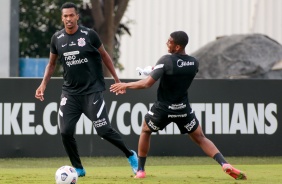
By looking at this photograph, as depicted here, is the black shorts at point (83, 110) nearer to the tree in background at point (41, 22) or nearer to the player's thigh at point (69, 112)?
the player's thigh at point (69, 112)

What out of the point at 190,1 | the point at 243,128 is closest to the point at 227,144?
the point at 243,128

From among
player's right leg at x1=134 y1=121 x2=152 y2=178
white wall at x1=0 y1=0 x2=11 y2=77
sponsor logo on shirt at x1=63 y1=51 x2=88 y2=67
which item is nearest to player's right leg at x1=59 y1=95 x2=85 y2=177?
sponsor logo on shirt at x1=63 y1=51 x2=88 y2=67

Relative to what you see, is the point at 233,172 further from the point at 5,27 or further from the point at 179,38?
the point at 5,27

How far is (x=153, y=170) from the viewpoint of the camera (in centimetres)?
1680

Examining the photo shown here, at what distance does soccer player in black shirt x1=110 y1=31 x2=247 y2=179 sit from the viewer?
14.3 metres

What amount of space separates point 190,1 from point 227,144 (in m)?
15.6

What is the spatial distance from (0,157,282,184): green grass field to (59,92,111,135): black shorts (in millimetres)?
711

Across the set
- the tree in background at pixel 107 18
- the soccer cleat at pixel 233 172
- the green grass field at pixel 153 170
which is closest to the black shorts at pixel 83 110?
the green grass field at pixel 153 170

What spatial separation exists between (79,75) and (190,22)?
21.2m

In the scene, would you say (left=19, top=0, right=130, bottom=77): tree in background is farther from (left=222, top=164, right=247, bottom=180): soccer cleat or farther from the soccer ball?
the soccer ball

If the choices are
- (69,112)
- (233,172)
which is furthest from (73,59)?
(233,172)

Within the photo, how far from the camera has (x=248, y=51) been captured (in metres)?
27.1

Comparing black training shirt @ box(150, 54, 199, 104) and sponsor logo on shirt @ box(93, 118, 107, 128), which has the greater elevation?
black training shirt @ box(150, 54, 199, 104)

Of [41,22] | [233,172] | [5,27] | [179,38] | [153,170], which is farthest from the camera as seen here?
[41,22]
